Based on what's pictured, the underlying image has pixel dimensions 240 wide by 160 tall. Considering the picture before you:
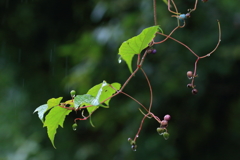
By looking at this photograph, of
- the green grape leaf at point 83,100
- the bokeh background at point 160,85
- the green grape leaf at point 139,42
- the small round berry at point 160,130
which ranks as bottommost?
the small round berry at point 160,130

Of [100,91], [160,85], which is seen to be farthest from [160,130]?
[160,85]

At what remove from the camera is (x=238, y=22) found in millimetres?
1807

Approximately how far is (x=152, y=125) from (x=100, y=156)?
0.44 m

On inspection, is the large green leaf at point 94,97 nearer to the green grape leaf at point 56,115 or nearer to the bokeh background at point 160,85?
the green grape leaf at point 56,115

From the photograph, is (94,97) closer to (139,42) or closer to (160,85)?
(139,42)

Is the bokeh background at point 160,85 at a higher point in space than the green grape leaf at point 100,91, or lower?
higher

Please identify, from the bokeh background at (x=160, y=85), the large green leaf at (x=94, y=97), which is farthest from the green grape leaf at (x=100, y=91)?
the bokeh background at (x=160, y=85)

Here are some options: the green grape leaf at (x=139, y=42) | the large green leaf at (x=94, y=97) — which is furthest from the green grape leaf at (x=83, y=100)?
the green grape leaf at (x=139, y=42)

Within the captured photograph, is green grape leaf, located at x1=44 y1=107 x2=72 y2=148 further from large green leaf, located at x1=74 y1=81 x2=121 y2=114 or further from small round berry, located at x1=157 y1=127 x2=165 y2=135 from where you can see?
small round berry, located at x1=157 y1=127 x2=165 y2=135

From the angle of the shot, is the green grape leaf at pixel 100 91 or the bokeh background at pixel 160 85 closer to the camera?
the green grape leaf at pixel 100 91

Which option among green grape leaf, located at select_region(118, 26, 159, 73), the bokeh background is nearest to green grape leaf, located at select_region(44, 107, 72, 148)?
green grape leaf, located at select_region(118, 26, 159, 73)

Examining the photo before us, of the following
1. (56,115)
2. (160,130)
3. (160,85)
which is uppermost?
(160,85)

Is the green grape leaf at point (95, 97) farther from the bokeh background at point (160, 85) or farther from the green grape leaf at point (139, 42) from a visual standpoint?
the bokeh background at point (160, 85)

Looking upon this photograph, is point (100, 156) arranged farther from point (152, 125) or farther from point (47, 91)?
point (47, 91)
